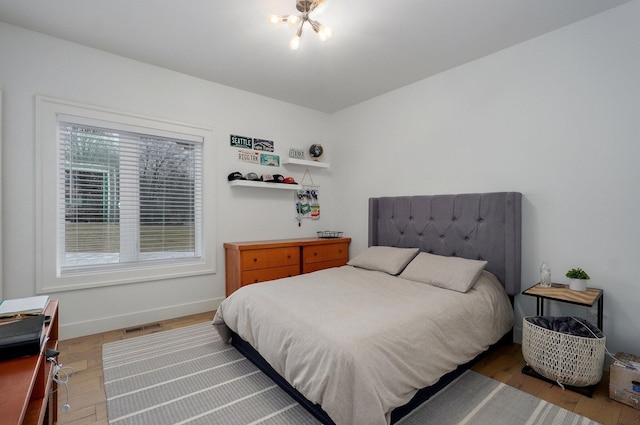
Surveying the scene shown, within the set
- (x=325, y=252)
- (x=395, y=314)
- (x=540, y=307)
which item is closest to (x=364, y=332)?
(x=395, y=314)

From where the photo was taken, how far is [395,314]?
168 cm

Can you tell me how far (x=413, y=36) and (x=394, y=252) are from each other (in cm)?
191

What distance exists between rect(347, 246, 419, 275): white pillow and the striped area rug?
3.27 feet

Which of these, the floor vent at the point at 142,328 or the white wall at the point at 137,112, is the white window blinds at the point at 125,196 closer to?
the white wall at the point at 137,112

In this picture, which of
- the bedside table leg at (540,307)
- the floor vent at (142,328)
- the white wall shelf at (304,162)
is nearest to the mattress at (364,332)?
the bedside table leg at (540,307)

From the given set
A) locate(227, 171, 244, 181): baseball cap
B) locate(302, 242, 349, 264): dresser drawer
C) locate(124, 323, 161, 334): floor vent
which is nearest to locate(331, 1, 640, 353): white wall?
locate(302, 242, 349, 264): dresser drawer

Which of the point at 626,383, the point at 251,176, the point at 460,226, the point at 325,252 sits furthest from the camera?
the point at 325,252

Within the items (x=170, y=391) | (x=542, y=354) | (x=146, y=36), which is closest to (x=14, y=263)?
(x=170, y=391)

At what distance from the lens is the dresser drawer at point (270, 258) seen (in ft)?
10.1

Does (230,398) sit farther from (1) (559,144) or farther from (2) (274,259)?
(1) (559,144)

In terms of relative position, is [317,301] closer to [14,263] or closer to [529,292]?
[529,292]

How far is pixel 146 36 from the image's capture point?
2.41 meters

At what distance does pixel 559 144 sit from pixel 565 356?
1.54m

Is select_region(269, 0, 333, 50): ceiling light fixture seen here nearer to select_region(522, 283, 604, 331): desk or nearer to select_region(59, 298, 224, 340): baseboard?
select_region(522, 283, 604, 331): desk
